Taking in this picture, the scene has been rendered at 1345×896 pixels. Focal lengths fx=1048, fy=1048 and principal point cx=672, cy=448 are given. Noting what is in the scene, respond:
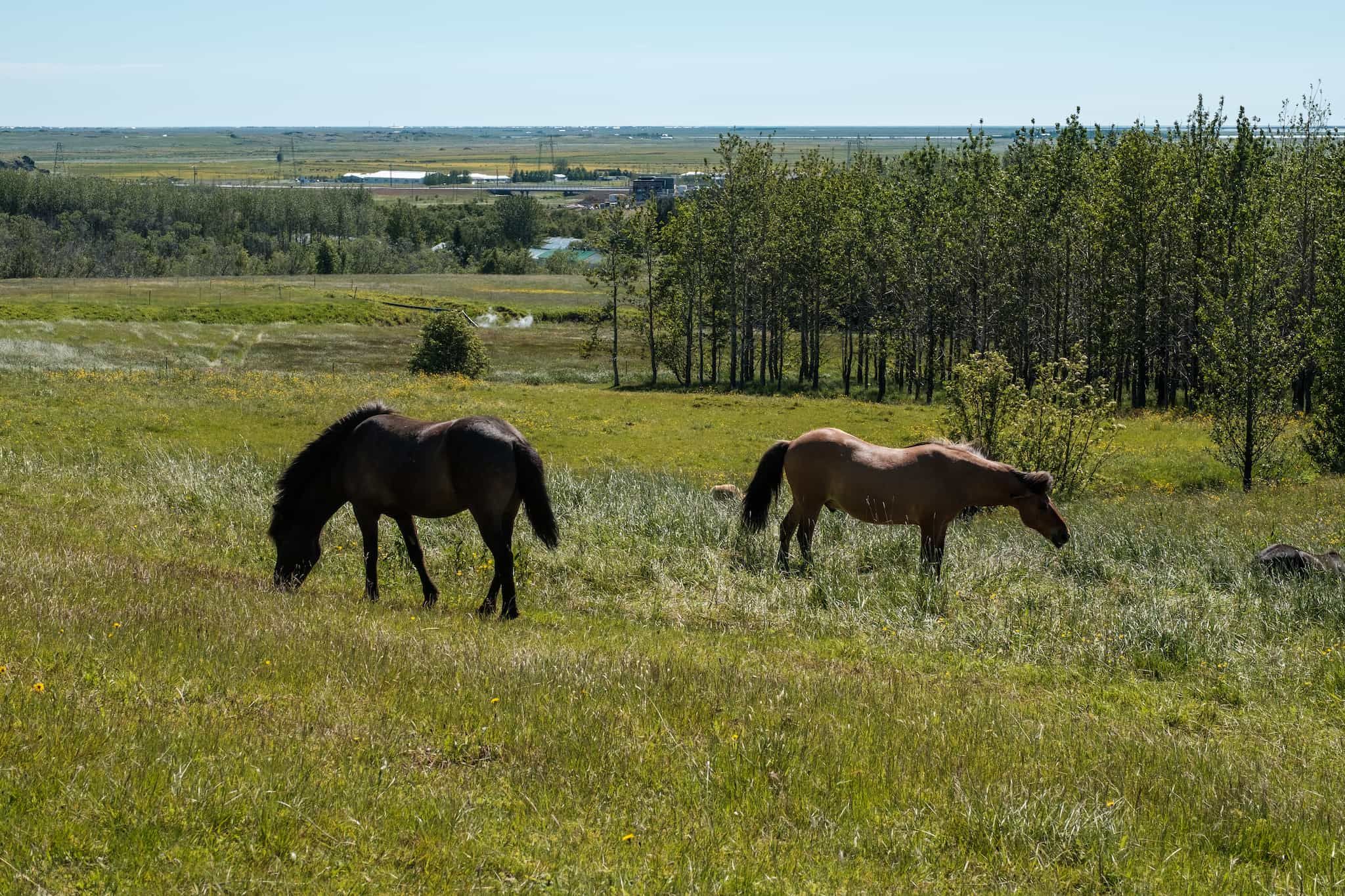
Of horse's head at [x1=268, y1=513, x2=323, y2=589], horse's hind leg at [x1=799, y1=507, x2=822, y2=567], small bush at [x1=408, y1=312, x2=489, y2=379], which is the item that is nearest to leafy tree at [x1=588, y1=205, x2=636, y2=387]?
small bush at [x1=408, y1=312, x2=489, y2=379]

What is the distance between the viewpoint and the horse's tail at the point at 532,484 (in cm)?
1202

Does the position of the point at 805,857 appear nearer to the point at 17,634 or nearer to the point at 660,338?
the point at 17,634

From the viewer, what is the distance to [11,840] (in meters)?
4.71

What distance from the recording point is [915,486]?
590 inches

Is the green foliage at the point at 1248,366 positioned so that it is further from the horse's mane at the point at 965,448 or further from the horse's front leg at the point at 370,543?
the horse's front leg at the point at 370,543

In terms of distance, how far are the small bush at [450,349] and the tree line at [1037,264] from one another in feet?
48.0

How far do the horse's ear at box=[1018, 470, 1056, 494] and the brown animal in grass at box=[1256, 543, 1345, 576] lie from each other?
4017mm

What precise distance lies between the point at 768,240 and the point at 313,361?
3318 cm

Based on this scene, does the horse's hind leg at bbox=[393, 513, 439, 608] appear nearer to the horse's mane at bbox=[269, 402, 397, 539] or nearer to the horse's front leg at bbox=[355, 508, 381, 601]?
the horse's front leg at bbox=[355, 508, 381, 601]

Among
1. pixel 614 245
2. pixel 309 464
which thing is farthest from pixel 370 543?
pixel 614 245

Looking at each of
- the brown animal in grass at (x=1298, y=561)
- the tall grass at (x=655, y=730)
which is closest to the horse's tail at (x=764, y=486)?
the tall grass at (x=655, y=730)

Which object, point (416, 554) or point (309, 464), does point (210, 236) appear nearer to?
point (309, 464)

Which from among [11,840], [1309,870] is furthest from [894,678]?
[11,840]

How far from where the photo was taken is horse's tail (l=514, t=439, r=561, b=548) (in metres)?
12.0
